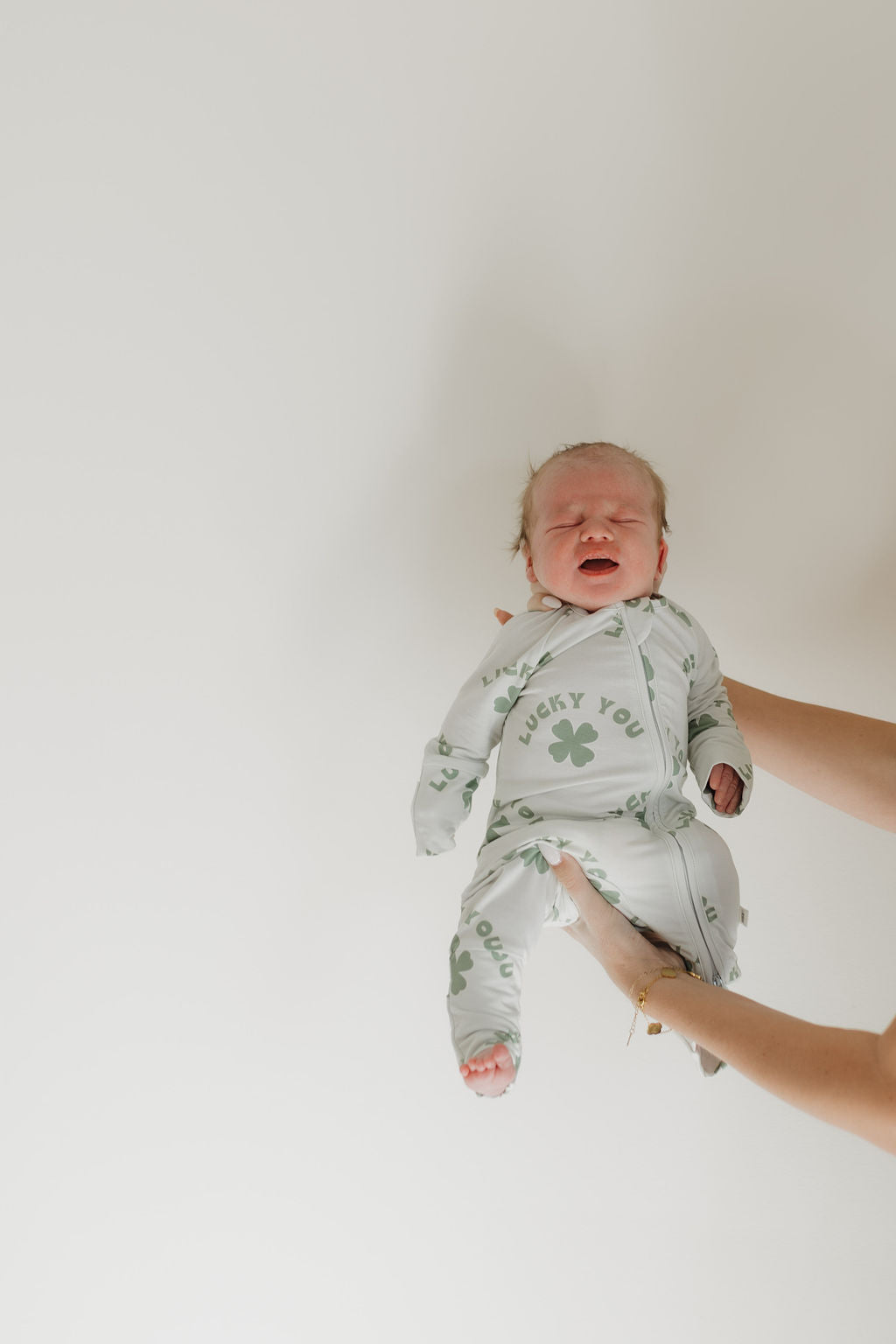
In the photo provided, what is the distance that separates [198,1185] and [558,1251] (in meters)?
0.70

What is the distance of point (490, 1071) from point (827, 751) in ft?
2.43

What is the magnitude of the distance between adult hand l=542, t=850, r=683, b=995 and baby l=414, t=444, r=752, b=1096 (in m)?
0.02

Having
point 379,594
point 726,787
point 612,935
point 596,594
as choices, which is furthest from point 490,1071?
point 379,594

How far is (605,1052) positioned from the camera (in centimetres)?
195

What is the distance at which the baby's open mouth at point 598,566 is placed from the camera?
1.44 m

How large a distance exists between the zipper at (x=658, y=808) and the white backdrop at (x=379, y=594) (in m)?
0.50

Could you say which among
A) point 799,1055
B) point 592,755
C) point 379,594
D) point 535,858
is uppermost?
point 379,594

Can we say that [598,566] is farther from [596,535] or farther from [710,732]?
[710,732]

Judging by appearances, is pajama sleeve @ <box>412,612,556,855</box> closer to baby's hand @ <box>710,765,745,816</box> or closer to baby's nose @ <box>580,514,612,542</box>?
baby's nose @ <box>580,514,612,542</box>

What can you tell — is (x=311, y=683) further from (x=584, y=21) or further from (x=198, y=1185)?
(x=584, y=21)

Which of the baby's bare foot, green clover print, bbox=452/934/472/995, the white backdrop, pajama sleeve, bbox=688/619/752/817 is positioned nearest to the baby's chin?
pajama sleeve, bbox=688/619/752/817

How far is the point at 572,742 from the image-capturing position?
1.39 m

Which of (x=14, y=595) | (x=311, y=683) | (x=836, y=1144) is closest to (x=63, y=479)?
(x=14, y=595)

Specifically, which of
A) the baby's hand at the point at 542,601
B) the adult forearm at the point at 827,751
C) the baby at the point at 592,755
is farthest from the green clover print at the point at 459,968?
the adult forearm at the point at 827,751
